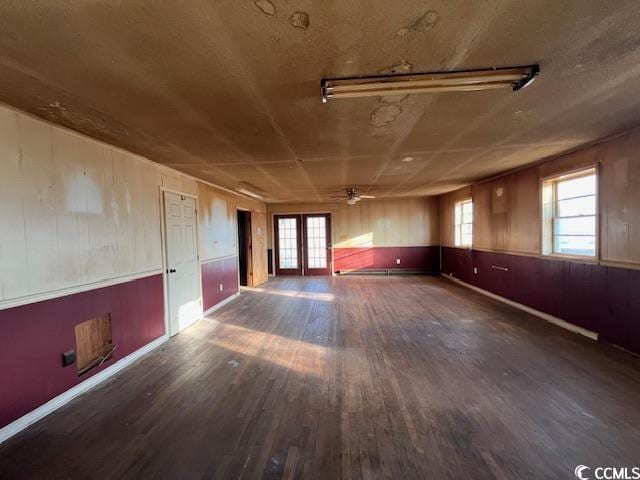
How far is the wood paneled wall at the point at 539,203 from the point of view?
10.2 ft

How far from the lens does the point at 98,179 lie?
2.94 m

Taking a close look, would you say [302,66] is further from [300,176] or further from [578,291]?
[578,291]

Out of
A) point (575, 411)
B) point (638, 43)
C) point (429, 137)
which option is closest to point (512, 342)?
point (575, 411)

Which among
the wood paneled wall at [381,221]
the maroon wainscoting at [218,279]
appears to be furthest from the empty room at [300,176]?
the wood paneled wall at [381,221]

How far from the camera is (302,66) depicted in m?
1.70

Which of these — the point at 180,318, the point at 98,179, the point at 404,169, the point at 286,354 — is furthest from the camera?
the point at 404,169

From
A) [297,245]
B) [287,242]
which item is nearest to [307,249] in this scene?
[297,245]

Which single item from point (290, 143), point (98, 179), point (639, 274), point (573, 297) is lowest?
point (573, 297)

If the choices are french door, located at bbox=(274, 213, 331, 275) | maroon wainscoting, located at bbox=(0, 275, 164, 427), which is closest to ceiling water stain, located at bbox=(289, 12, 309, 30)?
maroon wainscoting, located at bbox=(0, 275, 164, 427)

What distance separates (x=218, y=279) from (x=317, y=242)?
434 centimetres

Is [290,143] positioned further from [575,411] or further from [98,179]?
[575,411]

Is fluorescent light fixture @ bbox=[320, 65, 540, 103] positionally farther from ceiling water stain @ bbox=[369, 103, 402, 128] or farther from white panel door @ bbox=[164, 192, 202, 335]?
white panel door @ bbox=[164, 192, 202, 335]

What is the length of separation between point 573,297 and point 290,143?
167 inches

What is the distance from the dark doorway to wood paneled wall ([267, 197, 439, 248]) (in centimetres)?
165
